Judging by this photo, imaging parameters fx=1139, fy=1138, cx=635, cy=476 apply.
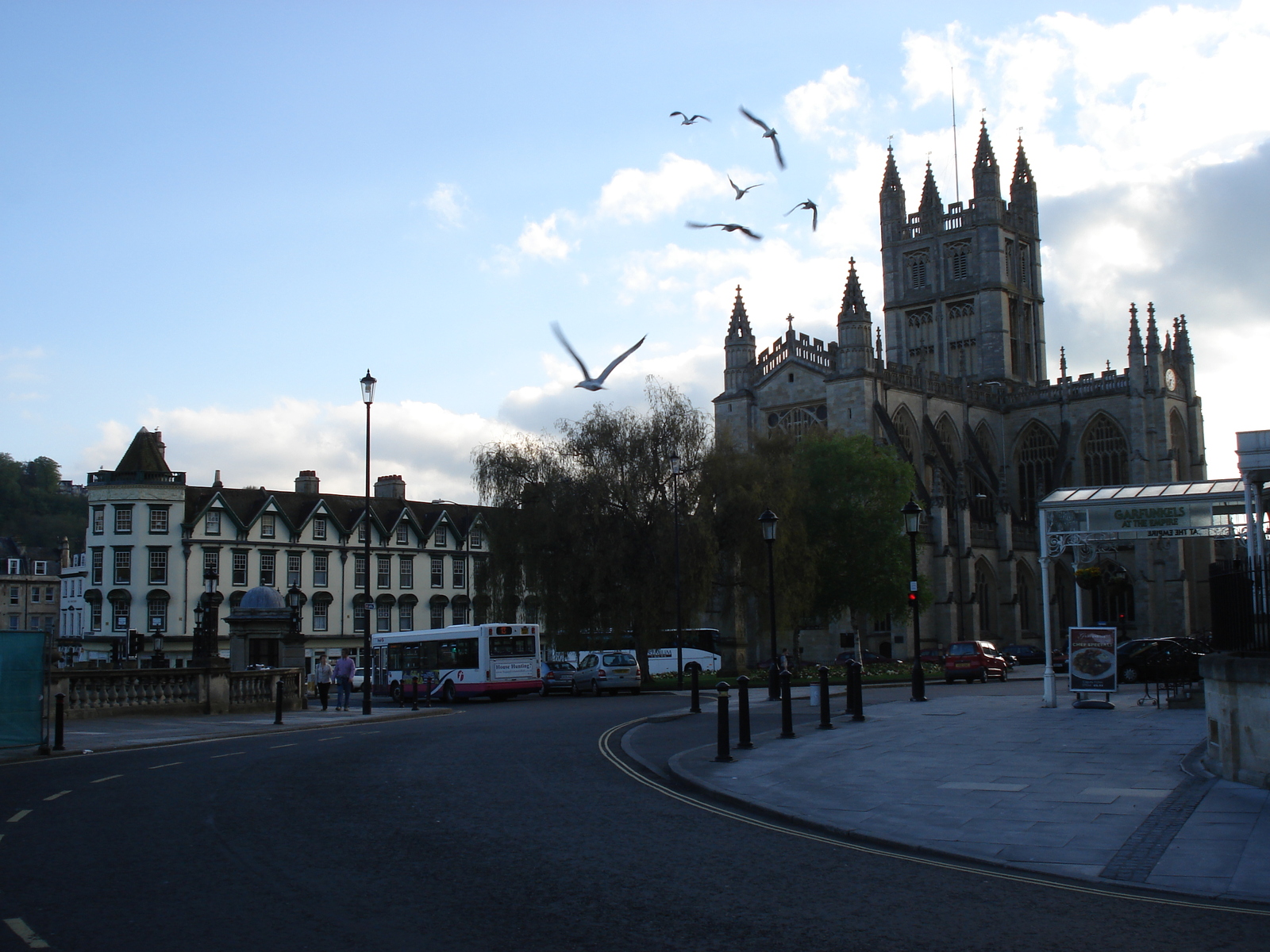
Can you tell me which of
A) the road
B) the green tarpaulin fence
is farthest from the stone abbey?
the road

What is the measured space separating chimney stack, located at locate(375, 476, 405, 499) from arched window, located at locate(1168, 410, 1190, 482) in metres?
50.6

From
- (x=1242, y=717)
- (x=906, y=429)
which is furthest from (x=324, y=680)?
(x=906, y=429)

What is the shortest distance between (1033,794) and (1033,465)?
2657 inches

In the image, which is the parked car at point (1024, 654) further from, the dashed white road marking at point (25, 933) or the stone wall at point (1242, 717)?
the dashed white road marking at point (25, 933)

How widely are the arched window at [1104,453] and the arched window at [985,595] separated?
10.8m

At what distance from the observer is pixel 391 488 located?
79.8 m

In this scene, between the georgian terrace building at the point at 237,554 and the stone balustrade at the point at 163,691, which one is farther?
the georgian terrace building at the point at 237,554

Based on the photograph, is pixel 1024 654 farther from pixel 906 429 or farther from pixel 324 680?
pixel 324 680

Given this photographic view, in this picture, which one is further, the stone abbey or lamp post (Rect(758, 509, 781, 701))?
the stone abbey

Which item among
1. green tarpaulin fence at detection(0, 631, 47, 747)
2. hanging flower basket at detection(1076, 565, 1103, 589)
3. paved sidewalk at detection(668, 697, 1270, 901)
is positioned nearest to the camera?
paved sidewalk at detection(668, 697, 1270, 901)

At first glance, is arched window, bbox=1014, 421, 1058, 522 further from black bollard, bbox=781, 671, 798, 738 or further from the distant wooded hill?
the distant wooded hill

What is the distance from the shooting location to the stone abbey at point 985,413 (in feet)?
208

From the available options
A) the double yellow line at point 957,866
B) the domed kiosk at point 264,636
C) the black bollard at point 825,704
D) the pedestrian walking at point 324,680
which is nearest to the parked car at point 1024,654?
the domed kiosk at point 264,636

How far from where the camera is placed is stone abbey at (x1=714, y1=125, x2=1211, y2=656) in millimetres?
63281
